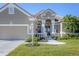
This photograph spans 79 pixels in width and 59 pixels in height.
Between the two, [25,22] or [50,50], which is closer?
[50,50]

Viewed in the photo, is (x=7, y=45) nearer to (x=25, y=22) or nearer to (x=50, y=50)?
(x=25, y=22)

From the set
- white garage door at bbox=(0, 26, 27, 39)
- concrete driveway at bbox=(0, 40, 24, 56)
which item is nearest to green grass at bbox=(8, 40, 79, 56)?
concrete driveway at bbox=(0, 40, 24, 56)

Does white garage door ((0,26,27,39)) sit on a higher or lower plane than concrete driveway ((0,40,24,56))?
higher

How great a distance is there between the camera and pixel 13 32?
19.0 ft

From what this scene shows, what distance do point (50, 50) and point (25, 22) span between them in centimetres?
56

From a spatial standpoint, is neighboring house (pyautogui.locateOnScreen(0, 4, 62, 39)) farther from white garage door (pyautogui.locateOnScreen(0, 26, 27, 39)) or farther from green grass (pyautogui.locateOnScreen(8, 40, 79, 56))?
green grass (pyautogui.locateOnScreen(8, 40, 79, 56))

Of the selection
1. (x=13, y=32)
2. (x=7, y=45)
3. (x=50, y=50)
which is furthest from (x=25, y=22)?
(x=50, y=50)

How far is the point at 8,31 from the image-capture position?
229 inches

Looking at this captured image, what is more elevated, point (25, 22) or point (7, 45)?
point (25, 22)

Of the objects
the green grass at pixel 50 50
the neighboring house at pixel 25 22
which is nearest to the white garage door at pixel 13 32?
the neighboring house at pixel 25 22

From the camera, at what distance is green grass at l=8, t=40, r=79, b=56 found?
563cm

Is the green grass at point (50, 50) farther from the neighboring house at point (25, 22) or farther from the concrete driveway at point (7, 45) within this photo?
the neighboring house at point (25, 22)

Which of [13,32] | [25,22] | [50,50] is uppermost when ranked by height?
[25,22]

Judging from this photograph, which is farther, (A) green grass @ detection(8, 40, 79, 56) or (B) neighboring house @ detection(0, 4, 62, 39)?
(B) neighboring house @ detection(0, 4, 62, 39)
